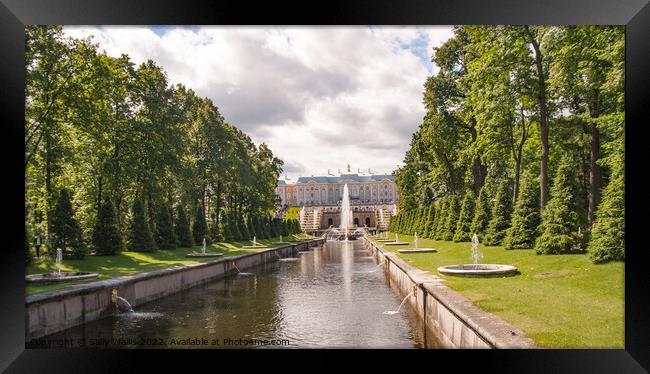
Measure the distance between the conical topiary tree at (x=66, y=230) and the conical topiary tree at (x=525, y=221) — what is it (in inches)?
637

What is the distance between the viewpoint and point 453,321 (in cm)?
923

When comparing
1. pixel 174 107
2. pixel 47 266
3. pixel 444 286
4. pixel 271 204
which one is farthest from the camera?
pixel 271 204

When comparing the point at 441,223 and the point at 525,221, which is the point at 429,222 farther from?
the point at 525,221

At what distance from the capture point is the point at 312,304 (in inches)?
588

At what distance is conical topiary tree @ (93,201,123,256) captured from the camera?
21.1 meters

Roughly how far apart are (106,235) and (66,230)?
2967 mm

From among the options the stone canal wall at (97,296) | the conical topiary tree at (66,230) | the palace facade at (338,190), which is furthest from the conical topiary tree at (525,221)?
the palace facade at (338,190)

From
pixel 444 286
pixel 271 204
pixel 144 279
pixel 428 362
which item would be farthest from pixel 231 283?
pixel 271 204

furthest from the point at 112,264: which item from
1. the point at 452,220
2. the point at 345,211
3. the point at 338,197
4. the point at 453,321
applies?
the point at 338,197

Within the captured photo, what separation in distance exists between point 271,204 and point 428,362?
43.3 m
